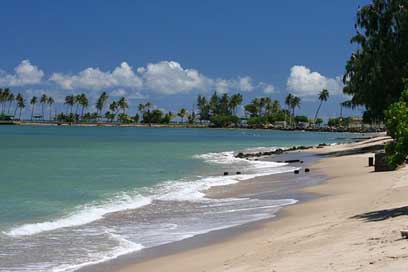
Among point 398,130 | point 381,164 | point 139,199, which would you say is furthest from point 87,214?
point 381,164

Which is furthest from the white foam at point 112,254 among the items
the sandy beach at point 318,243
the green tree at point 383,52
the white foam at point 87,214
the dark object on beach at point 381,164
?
the green tree at point 383,52

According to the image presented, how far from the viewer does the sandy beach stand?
923 cm

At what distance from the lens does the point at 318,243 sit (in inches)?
442

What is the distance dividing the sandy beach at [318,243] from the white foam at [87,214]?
5259 mm

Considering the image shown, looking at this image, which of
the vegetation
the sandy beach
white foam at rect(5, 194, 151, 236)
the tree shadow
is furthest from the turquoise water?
the vegetation

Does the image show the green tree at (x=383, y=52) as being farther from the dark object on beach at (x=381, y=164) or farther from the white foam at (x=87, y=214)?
the white foam at (x=87, y=214)

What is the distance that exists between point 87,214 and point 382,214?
9.22 m

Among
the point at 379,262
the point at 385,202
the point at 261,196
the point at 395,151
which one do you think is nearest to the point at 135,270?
the point at 379,262

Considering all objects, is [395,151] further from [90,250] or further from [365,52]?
[365,52]

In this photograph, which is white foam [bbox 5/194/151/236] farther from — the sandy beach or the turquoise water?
the sandy beach

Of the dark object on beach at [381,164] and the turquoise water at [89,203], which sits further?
the dark object on beach at [381,164]

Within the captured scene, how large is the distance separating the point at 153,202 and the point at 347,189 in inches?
296

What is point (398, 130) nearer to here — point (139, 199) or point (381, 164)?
point (139, 199)

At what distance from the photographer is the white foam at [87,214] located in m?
16.3
